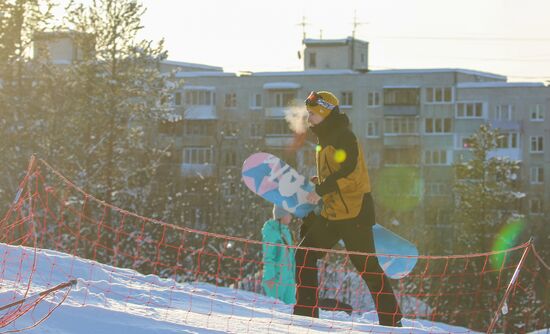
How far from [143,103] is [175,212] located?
1194cm

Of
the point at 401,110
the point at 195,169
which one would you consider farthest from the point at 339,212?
the point at 401,110

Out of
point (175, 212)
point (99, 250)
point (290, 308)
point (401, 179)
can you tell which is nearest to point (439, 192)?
point (401, 179)

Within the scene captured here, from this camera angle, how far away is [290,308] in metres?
8.79

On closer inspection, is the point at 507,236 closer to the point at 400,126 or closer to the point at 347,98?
the point at 400,126

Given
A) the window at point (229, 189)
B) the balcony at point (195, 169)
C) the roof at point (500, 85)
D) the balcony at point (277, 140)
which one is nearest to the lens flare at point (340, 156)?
the window at point (229, 189)

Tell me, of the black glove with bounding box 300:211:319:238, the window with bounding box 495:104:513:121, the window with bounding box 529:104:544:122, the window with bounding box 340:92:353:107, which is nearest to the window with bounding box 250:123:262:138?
the window with bounding box 340:92:353:107

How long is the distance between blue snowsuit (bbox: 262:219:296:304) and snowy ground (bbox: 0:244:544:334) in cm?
20

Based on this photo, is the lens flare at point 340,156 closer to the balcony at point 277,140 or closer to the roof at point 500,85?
the balcony at point 277,140

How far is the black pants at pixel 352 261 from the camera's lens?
7.42m

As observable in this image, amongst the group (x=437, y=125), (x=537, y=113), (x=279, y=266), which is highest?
(x=537, y=113)

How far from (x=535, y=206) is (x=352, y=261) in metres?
59.5

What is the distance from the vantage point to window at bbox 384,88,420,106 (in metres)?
68.7

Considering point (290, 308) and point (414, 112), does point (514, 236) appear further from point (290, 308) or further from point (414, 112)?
point (290, 308)

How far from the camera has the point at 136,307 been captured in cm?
700
